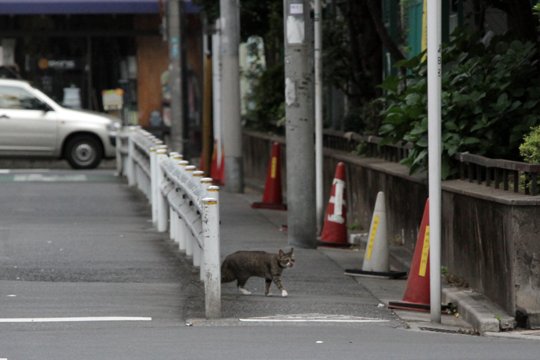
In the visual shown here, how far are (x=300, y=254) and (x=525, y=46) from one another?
11.6 feet

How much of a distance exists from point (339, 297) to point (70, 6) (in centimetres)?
2421

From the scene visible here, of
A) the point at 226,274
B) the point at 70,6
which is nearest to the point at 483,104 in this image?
the point at 226,274

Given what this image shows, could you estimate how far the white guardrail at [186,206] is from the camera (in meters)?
11.6

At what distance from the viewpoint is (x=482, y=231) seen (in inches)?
493

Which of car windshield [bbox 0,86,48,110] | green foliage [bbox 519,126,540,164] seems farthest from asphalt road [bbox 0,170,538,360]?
car windshield [bbox 0,86,48,110]

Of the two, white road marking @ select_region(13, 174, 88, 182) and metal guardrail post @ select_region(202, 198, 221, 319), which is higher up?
metal guardrail post @ select_region(202, 198, 221, 319)

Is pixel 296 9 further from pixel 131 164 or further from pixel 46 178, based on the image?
pixel 46 178

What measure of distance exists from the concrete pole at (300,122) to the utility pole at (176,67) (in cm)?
1548

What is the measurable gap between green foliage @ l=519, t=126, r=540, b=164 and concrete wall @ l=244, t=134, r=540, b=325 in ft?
1.11

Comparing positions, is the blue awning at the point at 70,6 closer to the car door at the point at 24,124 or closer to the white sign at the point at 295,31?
the car door at the point at 24,124

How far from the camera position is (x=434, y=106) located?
1173 cm

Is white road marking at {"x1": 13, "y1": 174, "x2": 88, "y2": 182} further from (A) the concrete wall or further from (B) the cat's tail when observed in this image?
(B) the cat's tail

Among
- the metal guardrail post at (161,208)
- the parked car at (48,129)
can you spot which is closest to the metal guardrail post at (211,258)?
the metal guardrail post at (161,208)

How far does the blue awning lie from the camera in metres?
36.2
